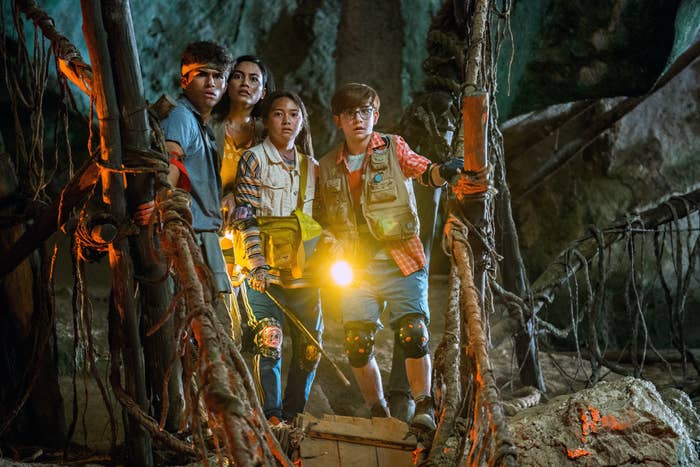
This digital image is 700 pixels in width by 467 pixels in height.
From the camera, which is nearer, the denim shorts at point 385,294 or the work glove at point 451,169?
the work glove at point 451,169

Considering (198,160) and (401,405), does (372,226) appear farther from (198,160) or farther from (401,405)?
(401,405)

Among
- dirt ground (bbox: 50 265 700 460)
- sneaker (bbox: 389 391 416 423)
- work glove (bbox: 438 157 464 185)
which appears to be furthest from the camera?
dirt ground (bbox: 50 265 700 460)

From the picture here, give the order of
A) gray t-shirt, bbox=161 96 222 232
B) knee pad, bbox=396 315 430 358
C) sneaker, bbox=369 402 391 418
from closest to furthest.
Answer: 1. gray t-shirt, bbox=161 96 222 232
2. knee pad, bbox=396 315 430 358
3. sneaker, bbox=369 402 391 418

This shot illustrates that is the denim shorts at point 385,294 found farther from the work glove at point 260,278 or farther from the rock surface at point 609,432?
the rock surface at point 609,432

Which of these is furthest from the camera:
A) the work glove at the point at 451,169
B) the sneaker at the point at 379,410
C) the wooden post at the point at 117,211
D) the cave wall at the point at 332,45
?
the cave wall at the point at 332,45

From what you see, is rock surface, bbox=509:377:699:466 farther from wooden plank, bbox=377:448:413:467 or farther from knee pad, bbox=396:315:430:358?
knee pad, bbox=396:315:430:358

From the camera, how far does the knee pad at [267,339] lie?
153 inches

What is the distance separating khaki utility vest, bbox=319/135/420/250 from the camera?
4113mm

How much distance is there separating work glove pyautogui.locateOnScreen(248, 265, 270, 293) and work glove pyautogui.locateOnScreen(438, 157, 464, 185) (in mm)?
1173

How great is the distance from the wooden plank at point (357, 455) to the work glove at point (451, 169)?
1525 millimetres

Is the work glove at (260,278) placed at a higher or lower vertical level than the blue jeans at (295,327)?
higher

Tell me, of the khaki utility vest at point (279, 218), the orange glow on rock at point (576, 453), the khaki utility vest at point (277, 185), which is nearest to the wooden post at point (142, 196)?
the khaki utility vest at point (279, 218)

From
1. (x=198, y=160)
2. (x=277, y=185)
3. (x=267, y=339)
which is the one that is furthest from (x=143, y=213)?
(x=267, y=339)

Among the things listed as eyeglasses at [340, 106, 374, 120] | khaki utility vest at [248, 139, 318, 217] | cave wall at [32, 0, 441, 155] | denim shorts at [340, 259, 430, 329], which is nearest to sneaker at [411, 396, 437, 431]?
denim shorts at [340, 259, 430, 329]
